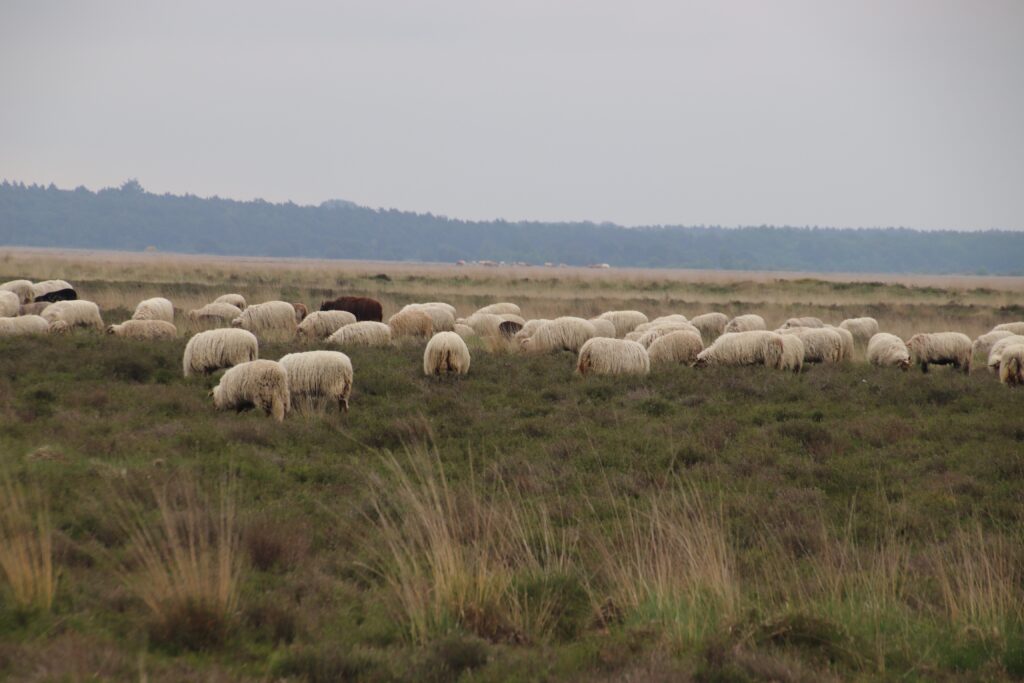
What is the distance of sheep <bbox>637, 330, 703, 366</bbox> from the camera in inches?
752

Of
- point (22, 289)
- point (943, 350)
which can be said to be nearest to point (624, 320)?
point (943, 350)

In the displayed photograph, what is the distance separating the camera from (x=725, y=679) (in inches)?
215

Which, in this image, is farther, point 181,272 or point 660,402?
point 181,272

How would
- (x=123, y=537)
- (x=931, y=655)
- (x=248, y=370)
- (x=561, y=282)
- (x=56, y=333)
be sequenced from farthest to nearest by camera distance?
A: (x=561, y=282) → (x=56, y=333) → (x=248, y=370) → (x=123, y=537) → (x=931, y=655)

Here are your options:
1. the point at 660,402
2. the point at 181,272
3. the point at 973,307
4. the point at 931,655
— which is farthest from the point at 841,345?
the point at 181,272

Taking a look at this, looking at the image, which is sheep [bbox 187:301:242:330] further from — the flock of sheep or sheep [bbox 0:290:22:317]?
sheep [bbox 0:290:22:317]

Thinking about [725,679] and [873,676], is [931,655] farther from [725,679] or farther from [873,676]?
[725,679]

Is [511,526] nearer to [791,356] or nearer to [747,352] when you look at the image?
[747,352]

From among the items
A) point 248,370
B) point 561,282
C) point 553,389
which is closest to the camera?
point 248,370

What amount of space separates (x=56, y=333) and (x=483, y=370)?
8267mm

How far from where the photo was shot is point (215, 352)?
51.0ft

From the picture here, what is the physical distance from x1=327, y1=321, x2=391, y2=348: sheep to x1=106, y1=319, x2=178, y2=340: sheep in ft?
10.2

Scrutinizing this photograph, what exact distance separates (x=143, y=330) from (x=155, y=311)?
3825 mm

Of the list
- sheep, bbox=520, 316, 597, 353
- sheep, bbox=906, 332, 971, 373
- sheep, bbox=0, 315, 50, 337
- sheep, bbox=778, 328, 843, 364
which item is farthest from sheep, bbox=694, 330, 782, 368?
sheep, bbox=0, 315, 50, 337
